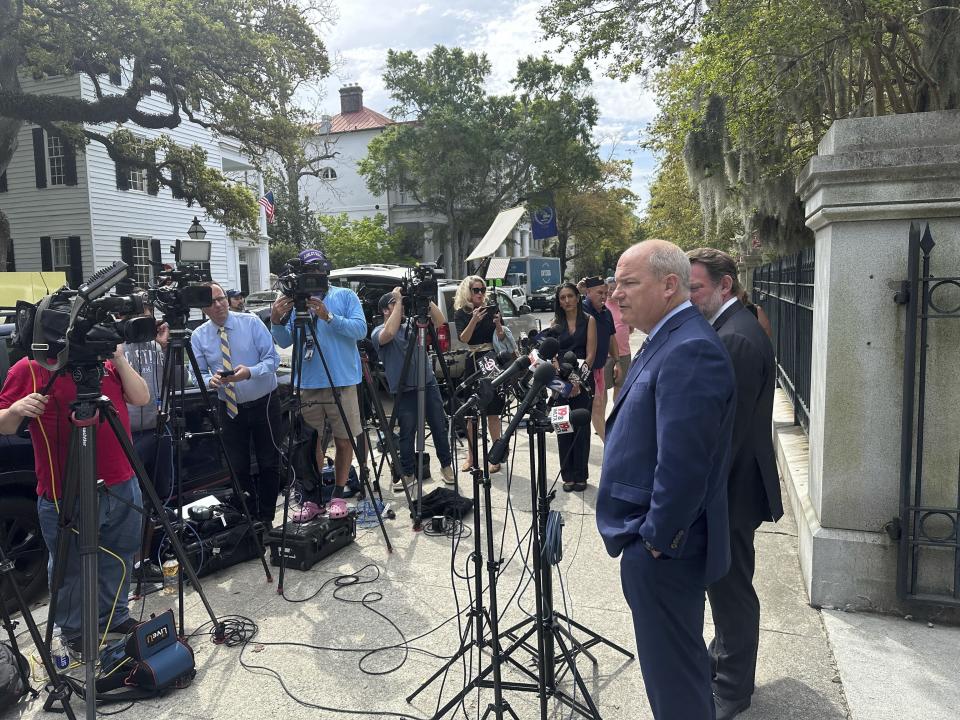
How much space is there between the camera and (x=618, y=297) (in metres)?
2.33

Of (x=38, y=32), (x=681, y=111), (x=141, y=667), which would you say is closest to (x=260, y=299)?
(x=38, y=32)

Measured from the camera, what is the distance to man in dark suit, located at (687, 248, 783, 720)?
9.05 ft

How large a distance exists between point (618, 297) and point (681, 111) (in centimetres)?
761

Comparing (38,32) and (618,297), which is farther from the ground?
(38,32)

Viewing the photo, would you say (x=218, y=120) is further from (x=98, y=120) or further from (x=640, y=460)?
(x=640, y=460)

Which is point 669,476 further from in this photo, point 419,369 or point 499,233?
point 499,233

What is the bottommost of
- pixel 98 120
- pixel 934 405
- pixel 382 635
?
pixel 382 635

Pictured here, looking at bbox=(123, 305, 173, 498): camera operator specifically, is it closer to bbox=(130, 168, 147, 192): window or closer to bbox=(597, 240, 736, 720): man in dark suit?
bbox=(597, 240, 736, 720): man in dark suit

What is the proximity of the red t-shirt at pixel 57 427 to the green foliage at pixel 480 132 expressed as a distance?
3337 cm

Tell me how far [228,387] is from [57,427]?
1560mm

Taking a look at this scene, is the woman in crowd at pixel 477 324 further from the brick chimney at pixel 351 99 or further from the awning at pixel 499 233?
the brick chimney at pixel 351 99

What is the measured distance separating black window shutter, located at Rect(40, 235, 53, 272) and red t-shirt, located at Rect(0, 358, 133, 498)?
20.7 metres

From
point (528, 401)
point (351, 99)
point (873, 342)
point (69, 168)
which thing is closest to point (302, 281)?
point (528, 401)

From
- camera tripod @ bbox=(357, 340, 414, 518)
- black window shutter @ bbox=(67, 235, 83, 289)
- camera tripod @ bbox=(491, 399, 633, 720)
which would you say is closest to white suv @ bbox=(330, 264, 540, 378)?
camera tripod @ bbox=(357, 340, 414, 518)
